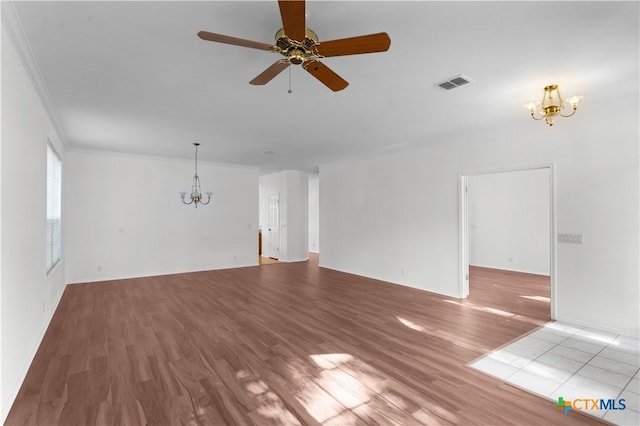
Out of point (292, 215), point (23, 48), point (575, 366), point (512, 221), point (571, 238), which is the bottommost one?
point (575, 366)

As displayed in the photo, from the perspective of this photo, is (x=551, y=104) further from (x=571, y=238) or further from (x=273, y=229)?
(x=273, y=229)

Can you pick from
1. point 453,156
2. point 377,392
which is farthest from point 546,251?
point 377,392

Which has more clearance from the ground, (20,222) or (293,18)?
(293,18)

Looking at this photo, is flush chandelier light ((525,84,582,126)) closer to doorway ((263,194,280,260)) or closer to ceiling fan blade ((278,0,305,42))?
ceiling fan blade ((278,0,305,42))

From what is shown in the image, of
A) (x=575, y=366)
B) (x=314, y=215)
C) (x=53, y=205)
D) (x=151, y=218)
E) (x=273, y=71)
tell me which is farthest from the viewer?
(x=314, y=215)

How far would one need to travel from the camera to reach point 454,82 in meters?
3.06

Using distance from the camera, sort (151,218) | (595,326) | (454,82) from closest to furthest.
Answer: (454,82) → (595,326) → (151,218)

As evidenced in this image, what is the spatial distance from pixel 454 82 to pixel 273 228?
758 cm

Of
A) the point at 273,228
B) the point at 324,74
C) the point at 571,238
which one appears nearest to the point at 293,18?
the point at 324,74

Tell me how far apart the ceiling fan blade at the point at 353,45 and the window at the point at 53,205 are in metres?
4.20

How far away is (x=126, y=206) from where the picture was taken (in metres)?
6.73

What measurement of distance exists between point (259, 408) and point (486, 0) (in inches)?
124

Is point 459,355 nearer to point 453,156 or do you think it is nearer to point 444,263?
point 444,263

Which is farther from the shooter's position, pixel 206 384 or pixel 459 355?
pixel 459 355
